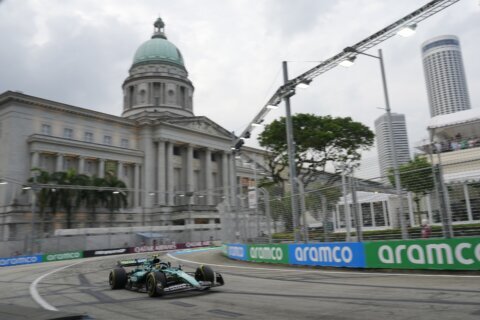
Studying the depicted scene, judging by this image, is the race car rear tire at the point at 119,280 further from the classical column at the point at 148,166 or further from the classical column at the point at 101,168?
the classical column at the point at 148,166

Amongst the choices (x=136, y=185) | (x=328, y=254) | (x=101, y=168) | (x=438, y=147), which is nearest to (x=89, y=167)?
(x=101, y=168)

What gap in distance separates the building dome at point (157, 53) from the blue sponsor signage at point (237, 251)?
75.1 meters

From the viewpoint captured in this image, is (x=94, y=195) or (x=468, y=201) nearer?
(x=468, y=201)

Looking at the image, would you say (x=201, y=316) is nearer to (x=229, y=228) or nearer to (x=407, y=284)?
(x=407, y=284)

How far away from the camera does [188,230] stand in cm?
6069

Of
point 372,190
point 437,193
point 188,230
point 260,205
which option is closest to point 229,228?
point 260,205

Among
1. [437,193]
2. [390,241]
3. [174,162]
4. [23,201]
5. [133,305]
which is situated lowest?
[133,305]

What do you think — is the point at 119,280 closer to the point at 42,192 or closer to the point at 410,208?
the point at 410,208

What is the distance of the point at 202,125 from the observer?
270 ft

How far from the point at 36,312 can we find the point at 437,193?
10773 mm

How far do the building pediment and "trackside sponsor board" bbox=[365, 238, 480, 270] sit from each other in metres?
65.7

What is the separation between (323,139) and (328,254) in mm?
24139

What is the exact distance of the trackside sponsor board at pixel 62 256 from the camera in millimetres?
41594

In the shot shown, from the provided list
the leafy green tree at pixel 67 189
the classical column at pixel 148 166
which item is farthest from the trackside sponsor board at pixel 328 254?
the classical column at pixel 148 166
